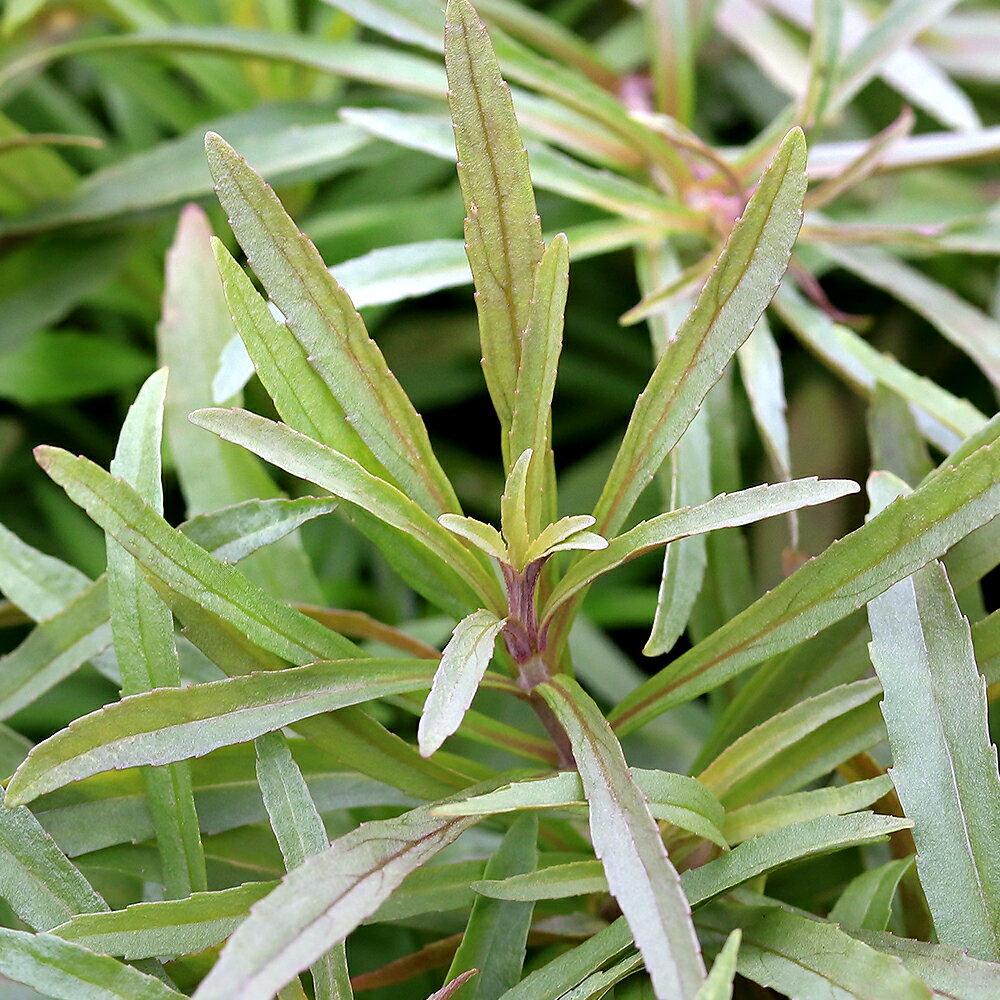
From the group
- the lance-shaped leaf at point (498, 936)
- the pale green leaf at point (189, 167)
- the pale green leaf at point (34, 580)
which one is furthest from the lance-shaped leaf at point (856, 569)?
the pale green leaf at point (189, 167)

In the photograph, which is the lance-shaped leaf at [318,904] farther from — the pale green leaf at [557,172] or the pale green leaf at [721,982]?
the pale green leaf at [557,172]

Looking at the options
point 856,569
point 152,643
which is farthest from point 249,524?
point 856,569

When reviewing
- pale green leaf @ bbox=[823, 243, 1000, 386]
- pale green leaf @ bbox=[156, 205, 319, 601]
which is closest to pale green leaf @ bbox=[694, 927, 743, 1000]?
pale green leaf @ bbox=[156, 205, 319, 601]

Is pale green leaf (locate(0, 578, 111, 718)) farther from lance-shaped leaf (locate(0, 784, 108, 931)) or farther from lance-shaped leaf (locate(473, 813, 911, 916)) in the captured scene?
lance-shaped leaf (locate(473, 813, 911, 916))

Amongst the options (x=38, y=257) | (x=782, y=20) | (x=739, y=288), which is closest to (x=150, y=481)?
(x=739, y=288)

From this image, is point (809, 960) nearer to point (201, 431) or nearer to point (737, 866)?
point (737, 866)
